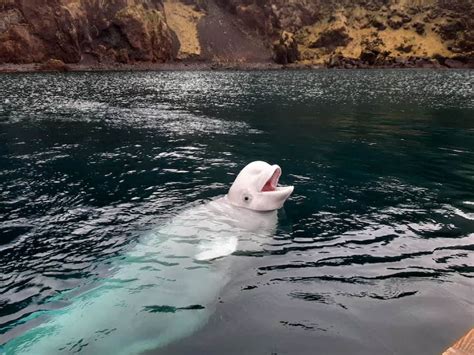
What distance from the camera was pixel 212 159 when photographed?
24016 mm

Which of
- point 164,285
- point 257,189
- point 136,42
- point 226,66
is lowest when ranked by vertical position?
point 164,285

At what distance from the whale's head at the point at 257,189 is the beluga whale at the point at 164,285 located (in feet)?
0.11

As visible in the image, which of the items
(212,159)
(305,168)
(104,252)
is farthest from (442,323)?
(212,159)

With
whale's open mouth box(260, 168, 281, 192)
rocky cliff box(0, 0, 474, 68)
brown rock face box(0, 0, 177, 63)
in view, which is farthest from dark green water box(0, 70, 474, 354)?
rocky cliff box(0, 0, 474, 68)

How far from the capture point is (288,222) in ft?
47.2

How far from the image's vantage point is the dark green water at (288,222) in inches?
350

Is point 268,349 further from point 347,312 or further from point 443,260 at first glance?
point 443,260

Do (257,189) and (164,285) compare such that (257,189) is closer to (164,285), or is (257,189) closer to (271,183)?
(271,183)

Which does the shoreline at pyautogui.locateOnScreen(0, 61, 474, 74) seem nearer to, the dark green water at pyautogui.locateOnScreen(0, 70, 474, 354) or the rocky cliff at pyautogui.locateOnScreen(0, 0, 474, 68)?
the rocky cliff at pyautogui.locateOnScreen(0, 0, 474, 68)

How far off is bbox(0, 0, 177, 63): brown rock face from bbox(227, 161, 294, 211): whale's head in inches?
5609

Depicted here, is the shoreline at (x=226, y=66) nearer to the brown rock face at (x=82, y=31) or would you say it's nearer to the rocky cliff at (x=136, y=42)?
the rocky cliff at (x=136, y=42)

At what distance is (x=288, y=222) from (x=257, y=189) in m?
1.74

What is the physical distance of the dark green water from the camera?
8.88m

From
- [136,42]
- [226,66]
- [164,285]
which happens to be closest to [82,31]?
[136,42]
